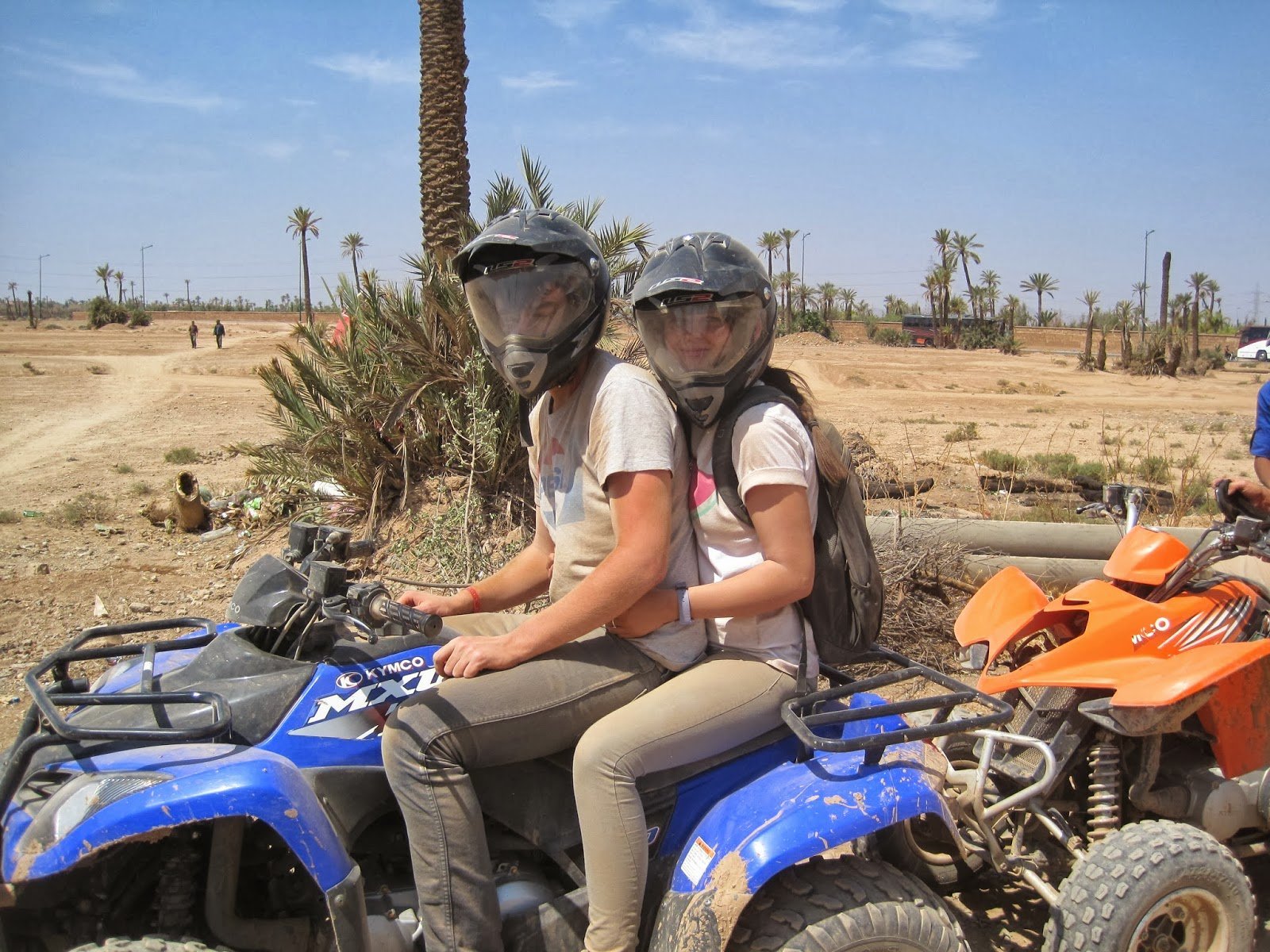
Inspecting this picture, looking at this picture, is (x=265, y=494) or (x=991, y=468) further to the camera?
(x=991, y=468)

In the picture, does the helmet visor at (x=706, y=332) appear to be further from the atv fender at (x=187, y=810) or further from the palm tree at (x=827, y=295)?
the palm tree at (x=827, y=295)

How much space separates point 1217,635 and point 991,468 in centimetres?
945

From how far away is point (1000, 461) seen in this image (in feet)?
41.3

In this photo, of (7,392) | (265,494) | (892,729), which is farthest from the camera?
(7,392)

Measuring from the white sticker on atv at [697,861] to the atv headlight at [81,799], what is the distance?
118 cm

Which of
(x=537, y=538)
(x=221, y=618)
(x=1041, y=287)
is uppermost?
(x=1041, y=287)

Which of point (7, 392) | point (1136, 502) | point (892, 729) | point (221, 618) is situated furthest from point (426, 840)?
point (7, 392)

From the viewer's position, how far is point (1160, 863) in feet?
9.04

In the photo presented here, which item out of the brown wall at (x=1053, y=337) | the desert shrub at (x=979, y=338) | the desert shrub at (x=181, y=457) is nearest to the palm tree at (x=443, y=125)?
the desert shrub at (x=181, y=457)

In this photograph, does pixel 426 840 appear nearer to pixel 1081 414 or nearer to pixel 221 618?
pixel 221 618

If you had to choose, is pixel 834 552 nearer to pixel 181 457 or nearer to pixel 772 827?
pixel 772 827

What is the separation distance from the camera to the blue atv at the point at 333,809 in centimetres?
203

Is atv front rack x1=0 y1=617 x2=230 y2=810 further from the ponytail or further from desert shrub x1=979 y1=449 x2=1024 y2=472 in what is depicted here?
desert shrub x1=979 y1=449 x2=1024 y2=472

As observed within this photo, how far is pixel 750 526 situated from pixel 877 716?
592 mm
